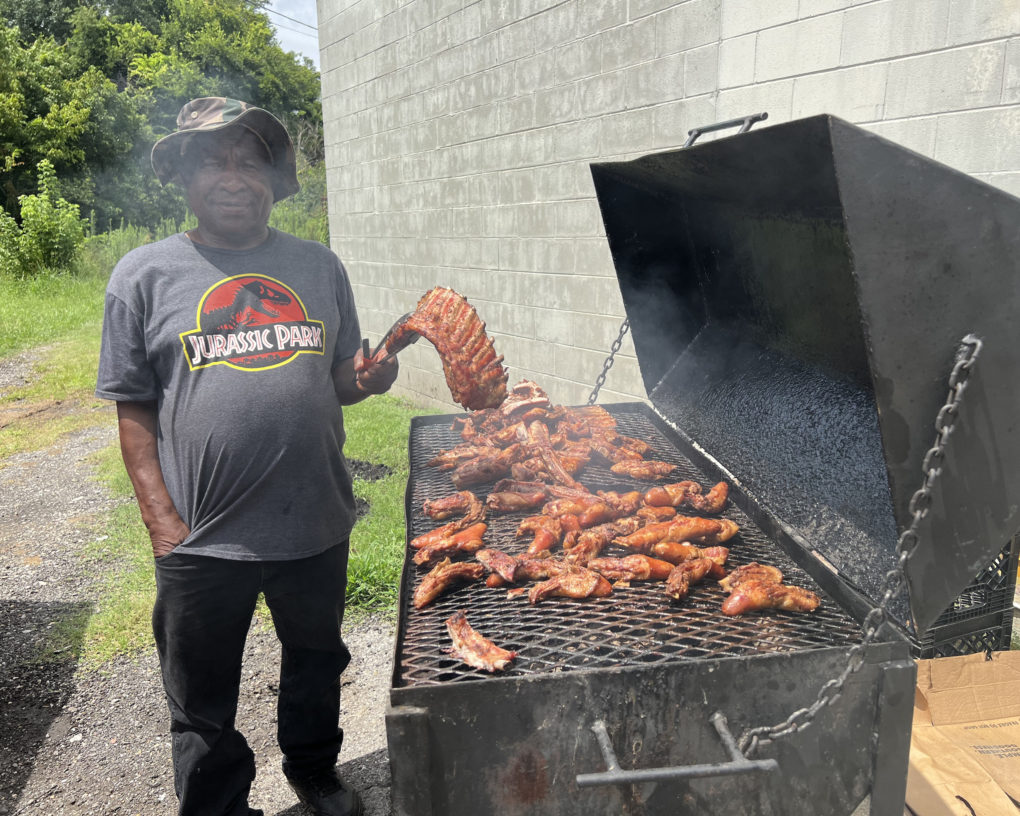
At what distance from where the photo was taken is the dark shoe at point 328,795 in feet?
9.62

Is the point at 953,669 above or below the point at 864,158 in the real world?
below

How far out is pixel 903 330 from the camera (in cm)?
156

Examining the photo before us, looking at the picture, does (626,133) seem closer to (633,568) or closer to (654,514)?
(654,514)

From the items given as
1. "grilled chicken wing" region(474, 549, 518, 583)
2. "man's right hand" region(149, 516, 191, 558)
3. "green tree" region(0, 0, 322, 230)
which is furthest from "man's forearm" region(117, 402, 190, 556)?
"green tree" region(0, 0, 322, 230)

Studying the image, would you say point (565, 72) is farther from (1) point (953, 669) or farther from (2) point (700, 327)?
(1) point (953, 669)

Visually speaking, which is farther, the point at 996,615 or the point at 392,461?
the point at 392,461

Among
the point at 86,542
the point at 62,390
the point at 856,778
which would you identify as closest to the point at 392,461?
the point at 86,542

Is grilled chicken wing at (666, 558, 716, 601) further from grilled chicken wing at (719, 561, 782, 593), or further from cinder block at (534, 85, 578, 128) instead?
cinder block at (534, 85, 578, 128)

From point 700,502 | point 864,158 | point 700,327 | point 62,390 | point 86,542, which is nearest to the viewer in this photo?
point 864,158

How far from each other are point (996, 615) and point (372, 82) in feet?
27.4

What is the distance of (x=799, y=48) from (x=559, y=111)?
241 cm

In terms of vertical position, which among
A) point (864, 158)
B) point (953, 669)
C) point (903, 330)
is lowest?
point (953, 669)

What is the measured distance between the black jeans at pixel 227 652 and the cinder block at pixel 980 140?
3060 mm

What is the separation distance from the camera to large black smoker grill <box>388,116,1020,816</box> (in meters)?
1.55
